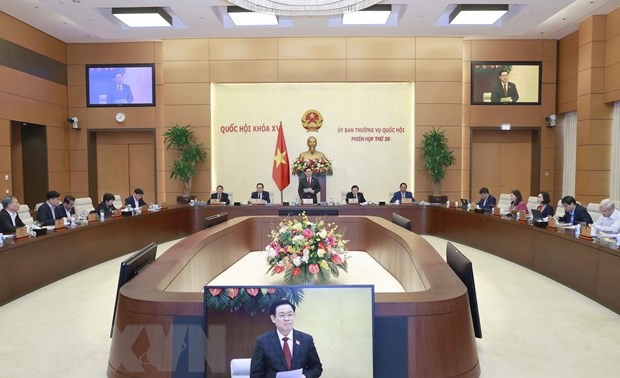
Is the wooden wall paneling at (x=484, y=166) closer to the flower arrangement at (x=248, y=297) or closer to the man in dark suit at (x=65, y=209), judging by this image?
the man in dark suit at (x=65, y=209)

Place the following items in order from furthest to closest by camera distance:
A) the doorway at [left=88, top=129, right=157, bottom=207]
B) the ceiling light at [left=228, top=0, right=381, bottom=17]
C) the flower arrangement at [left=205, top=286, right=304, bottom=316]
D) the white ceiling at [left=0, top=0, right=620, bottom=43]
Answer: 1. the doorway at [left=88, top=129, right=157, bottom=207]
2. the white ceiling at [left=0, top=0, right=620, bottom=43]
3. the ceiling light at [left=228, top=0, right=381, bottom=17]
4. the flower arrangement at [left=205, top=286, right=304, bottom=316]

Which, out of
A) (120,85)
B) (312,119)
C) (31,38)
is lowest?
(312,119)

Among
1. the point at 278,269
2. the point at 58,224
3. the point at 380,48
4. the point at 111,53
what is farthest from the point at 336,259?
the point at 111,53

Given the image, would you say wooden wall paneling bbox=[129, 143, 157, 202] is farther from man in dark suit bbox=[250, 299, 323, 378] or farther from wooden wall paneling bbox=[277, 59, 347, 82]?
man in dark suit bbox=[250, 299, 323, 378]

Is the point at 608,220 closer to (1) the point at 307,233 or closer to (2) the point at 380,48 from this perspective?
(1) the point at 307,233

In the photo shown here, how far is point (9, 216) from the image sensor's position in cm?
519

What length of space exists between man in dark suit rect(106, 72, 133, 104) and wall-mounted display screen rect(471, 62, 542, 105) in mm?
8491

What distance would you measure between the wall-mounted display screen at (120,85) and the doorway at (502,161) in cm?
831

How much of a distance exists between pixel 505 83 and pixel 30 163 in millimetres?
11529

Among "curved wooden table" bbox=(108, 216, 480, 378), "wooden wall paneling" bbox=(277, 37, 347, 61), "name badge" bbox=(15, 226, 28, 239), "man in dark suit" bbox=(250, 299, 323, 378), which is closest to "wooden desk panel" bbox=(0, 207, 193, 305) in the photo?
"name badge" bbox=(15, 226, 28, 239)

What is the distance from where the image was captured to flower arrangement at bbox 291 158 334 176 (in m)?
9.45

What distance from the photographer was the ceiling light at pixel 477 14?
7.67 metres

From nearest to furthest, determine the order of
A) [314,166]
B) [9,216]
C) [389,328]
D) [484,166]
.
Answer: [389,328] → [9,216] → [314,166] → [484,166]

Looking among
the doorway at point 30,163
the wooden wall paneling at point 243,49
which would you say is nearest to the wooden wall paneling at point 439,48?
the wooden wall paneling at point 243,49
